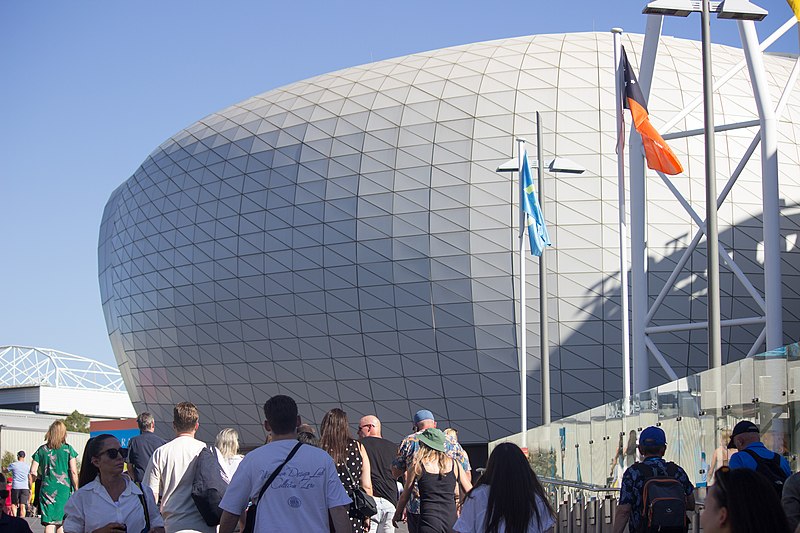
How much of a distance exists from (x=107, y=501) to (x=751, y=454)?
445cm

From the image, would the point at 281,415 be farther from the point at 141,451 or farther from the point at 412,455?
the point at 141,451

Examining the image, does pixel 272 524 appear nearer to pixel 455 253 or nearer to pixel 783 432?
pixel 783 432

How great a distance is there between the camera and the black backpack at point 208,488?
802 cm

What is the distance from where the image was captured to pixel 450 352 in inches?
1624

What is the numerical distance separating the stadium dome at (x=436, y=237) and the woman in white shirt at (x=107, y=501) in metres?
33.2

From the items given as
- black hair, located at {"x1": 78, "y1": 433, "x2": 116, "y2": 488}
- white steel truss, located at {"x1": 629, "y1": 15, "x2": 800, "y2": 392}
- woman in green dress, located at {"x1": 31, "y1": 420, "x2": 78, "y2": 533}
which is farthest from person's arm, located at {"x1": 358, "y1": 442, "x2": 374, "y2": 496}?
white steel truss, located at {"x1": 629, "y1": 15, "x2": 800, "y2": 392}

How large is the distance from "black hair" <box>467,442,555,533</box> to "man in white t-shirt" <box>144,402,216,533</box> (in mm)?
2895

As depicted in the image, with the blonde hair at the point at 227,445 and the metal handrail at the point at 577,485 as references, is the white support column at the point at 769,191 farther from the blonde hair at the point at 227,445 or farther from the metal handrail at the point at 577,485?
the blonde hair at the point at 227,445

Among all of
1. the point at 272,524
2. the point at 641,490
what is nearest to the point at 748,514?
the point at 272,524

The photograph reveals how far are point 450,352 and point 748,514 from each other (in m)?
37.5

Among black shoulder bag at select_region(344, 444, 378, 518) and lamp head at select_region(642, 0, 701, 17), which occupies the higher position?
lamp head at select_region(642, 0, 701, 17)

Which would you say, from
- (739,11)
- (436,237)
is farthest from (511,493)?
(436,237)

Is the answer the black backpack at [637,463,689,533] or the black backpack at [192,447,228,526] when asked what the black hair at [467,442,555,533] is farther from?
the black backpack at [192,447,228,526]

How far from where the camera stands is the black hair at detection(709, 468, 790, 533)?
379cm
